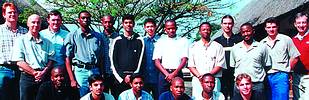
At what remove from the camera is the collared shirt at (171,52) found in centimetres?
725

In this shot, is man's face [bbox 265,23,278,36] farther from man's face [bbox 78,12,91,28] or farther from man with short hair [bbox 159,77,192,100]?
man's face [bbox 78,12,91,28]

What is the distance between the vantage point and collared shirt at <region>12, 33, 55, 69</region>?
6.56m

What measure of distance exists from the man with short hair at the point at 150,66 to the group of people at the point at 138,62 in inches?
0.6

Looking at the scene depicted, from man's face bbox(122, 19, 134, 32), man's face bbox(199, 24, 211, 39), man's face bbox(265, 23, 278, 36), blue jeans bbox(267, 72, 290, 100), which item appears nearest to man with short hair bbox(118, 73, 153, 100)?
man's face bbox(122, 19, 134, 32)

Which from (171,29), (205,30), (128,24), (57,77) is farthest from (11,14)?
(205,30)

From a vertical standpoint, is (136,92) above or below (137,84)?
below

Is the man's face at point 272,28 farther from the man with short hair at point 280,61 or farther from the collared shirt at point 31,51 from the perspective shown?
the collared shirt at point 31,51

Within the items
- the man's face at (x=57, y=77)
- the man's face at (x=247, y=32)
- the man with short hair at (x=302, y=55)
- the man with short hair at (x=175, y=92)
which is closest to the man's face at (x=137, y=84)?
the man with short hair at (x=175, y=92)

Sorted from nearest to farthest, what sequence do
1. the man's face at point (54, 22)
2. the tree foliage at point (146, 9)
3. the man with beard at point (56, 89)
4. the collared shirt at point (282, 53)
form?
the man with beard at point (56, 89), the man's face at point (54, 22), the collared shirt at point (282, 53), the tree foliage at point (146, 9)

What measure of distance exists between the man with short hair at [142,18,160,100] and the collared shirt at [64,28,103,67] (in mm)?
815

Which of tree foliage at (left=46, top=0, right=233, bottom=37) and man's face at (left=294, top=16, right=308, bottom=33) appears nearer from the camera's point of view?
man's face at (left=294, top=16, right=308, bottom=33)

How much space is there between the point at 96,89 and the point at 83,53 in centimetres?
54

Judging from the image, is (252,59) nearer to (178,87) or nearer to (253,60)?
(253,60)

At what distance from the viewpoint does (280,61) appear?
7.15 m
